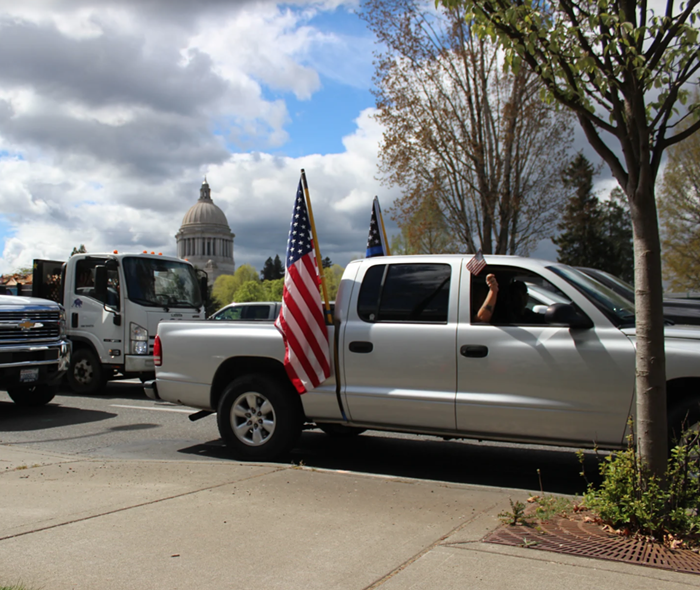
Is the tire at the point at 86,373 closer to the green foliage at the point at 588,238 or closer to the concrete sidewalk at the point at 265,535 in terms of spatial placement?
the concrete sidewalk at the point at 265,535

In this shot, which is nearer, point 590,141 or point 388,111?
point 590,141

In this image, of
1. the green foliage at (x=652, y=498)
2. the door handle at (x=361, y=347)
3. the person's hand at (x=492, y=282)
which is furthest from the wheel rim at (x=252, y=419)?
the green foliage at (x=652, y=498)

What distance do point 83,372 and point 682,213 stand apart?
26.5 metres

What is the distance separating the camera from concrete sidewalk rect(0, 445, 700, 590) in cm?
359

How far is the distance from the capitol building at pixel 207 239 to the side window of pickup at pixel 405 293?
14216 cm

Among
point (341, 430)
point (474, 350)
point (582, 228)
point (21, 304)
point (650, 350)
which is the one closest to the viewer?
point (650, 350)

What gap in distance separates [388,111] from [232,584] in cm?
1768

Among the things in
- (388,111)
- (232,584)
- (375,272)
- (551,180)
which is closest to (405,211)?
(388,111)

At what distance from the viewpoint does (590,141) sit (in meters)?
4.62

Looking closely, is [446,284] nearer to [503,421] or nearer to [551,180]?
[503,421]

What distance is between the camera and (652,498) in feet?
13.6

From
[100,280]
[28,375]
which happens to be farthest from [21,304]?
[100,280]

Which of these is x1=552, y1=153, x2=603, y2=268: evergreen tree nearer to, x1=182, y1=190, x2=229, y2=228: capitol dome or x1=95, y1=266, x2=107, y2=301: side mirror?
x1=95, y1=266, x2=107, y2=301: side mirror

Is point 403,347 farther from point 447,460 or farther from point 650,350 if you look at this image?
point 650,350
